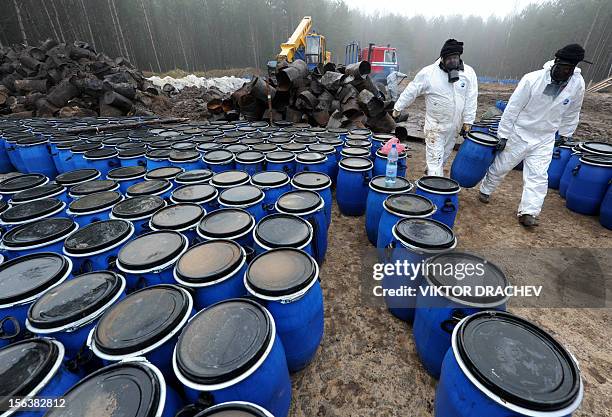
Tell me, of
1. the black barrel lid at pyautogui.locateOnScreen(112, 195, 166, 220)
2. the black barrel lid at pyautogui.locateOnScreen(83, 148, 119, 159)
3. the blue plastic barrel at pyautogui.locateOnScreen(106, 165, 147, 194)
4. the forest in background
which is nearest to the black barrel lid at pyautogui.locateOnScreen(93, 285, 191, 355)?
the black barrel lid at pyautogui.locateOnScreen(112, 195, 166, 220)

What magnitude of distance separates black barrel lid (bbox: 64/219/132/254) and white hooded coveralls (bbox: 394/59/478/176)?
515 cm

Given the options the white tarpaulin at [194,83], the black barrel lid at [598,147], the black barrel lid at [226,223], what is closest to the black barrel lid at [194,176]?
the black barrel lid at [226,223]

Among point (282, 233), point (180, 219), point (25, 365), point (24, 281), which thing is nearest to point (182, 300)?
point (25, 365)

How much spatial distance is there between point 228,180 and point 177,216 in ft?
3.64

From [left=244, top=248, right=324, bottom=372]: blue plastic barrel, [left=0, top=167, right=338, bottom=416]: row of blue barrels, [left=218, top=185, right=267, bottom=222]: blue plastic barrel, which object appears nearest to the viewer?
[left=0, top=167, right=338, bottom=416]: row of blue barrels

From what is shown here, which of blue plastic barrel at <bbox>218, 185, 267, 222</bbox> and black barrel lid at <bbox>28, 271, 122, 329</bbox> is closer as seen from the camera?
black barrel lid at <bbox>28, 271, 122, 329</bbox>

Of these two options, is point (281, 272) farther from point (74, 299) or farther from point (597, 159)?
point (597, 159)

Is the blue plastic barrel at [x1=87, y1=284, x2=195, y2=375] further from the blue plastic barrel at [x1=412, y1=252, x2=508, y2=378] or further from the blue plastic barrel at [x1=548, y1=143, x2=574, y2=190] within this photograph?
the blue plastic barrel at [x1=548, y1=143, x2=574, y2=190]

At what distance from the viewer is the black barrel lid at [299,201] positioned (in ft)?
11.0

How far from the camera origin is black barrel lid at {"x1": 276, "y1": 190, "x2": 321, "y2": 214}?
334cm

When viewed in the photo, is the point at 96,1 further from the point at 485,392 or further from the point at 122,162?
the point at 485,392

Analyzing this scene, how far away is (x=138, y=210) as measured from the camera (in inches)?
131

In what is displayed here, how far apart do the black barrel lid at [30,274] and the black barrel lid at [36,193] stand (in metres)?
1.79

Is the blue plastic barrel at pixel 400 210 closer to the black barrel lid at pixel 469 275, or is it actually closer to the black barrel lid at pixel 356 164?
the black barrel lid at pixel 469 275
